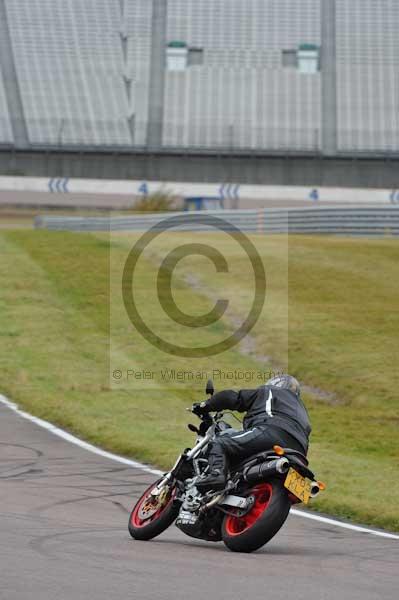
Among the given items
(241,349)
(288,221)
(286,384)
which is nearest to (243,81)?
(288,221)

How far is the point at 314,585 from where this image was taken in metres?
6.45

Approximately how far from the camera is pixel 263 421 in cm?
809

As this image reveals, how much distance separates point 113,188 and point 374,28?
1770cm

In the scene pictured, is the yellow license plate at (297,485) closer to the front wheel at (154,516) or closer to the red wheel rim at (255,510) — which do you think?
the red wheel rim at (255,510)

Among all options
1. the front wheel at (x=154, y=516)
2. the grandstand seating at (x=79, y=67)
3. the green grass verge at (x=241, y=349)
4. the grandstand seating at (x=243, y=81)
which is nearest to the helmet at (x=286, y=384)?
the front wheel at (x=154, y=516)

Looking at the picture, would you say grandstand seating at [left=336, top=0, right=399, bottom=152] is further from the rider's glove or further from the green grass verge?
the rider's glove

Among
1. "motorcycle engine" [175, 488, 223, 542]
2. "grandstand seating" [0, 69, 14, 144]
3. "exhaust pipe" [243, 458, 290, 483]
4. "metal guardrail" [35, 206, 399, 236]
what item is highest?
"grandstand seating" [0, 69, 14, 144]

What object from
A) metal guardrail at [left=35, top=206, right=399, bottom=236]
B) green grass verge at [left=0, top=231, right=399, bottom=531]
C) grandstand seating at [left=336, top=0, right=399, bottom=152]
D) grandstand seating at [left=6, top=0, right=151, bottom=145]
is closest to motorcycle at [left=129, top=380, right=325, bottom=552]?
green grass verge at [left=0, top=231, right=399, bottom=531]

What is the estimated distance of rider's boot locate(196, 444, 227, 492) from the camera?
7.91m

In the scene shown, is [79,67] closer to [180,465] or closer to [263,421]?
[180,465]

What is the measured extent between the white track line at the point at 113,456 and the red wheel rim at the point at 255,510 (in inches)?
71.1

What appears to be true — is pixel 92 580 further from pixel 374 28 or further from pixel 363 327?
pixel 374 28

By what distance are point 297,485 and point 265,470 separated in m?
0.26

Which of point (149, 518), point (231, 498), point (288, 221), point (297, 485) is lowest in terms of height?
point (149, 518)
